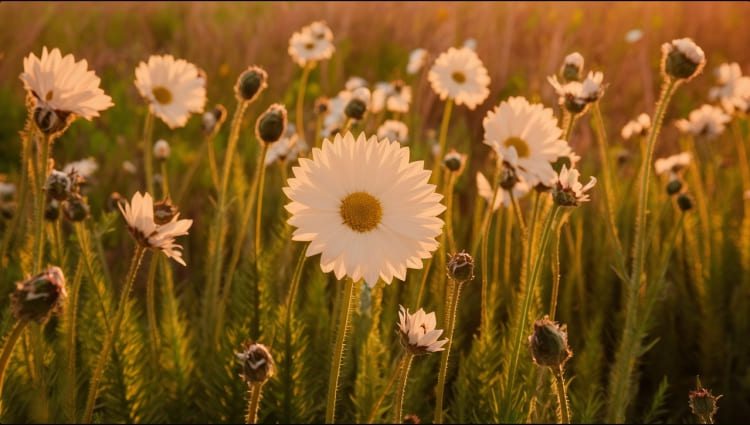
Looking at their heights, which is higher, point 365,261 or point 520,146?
point 520,146

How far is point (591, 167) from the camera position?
2117 mm

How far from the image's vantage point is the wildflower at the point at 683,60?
0.99 metres

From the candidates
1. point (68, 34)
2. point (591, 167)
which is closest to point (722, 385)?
point (591, 167)

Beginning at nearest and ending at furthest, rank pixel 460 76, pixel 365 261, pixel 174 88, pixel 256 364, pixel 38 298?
pixel 38 298 < pixel 256 364 < pixel 365 261 < pixel 174 88 < pixel 460 76

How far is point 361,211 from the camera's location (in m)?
0.79

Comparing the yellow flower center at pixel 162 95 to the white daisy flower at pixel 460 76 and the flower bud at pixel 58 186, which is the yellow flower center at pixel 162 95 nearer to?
the white daisy flower at pixel 460 76

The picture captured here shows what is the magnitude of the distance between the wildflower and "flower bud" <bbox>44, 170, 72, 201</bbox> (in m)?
0.75

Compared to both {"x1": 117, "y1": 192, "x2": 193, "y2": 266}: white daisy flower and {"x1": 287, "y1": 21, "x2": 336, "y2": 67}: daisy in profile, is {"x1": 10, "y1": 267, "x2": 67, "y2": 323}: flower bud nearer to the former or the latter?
{"x1": 117, "y1": 192, "x2": 193, "y2": 266}: white daisy flower

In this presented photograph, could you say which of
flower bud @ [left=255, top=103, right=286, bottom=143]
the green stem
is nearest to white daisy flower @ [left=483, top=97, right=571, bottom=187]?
the green stem

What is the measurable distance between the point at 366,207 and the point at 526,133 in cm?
41

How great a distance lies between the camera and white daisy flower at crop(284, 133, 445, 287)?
0.75 metres

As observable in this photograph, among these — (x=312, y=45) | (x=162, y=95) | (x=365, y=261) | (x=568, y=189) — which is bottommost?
(x=365, y=261)

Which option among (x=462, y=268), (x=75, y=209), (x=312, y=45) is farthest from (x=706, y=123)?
(x=75, y=209)

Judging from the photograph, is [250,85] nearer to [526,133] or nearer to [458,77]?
[526,133]
